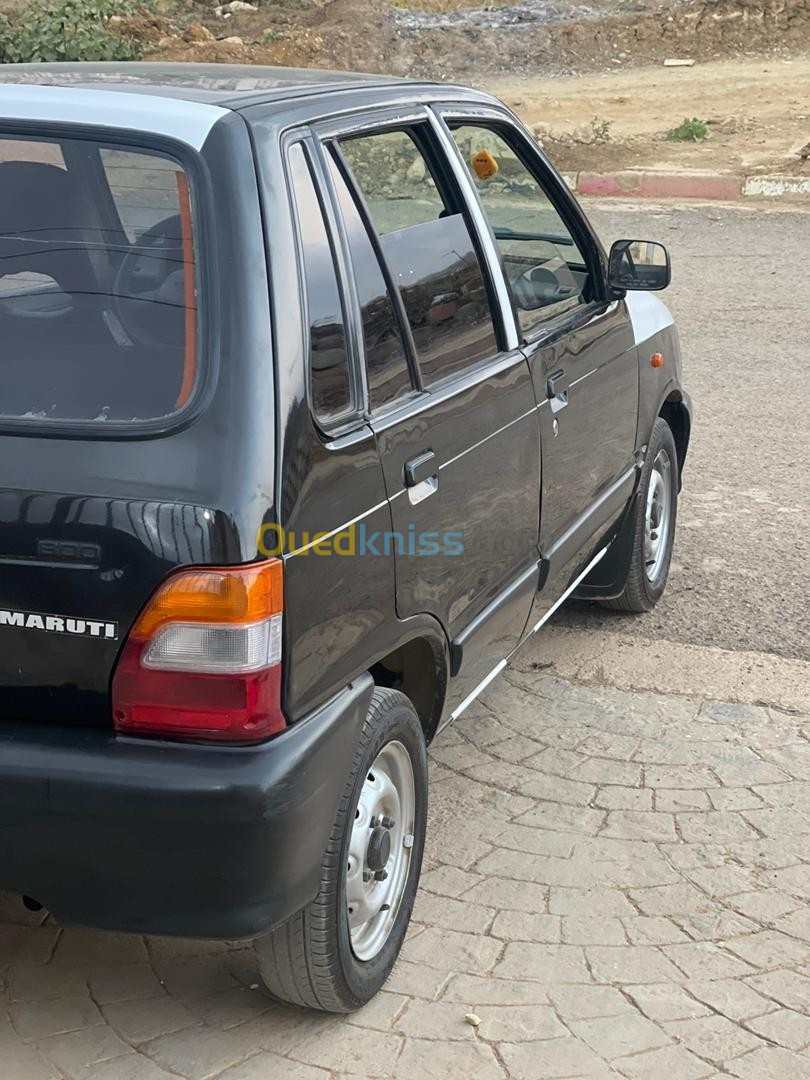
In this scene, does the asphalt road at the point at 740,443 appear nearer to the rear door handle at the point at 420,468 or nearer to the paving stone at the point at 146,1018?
the rear door handle at the point at 420,468

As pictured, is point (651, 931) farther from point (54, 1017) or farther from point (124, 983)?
point (54, 1017)

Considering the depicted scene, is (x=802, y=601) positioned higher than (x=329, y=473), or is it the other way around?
(x=329, y=473)

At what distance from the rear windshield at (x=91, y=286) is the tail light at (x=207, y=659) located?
342 millimetres

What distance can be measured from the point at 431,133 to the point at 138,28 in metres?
24.8

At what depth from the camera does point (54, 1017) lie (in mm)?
3023

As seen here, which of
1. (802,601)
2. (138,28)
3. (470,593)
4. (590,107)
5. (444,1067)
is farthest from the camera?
(138,28)

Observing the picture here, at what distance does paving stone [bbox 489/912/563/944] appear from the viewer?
11.0ft

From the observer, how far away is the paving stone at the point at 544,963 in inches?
126

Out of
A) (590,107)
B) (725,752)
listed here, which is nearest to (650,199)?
(590,107)

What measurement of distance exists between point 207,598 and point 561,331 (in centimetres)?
197

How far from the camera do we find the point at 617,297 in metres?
4.65

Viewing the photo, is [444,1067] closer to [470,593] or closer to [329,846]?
[329,846]

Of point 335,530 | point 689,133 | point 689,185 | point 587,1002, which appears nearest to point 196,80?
point 335,530

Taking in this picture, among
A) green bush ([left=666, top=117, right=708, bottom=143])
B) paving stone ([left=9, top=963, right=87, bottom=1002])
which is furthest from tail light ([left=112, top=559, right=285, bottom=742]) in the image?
green bush ([left=666, top=117, right=708, bottom=143])
